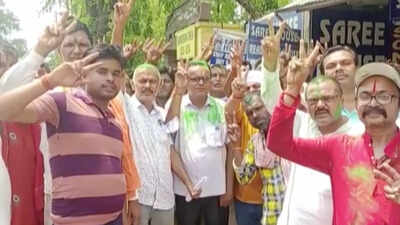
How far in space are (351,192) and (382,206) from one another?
172mm

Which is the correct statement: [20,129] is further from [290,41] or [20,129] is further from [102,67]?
[290,41]

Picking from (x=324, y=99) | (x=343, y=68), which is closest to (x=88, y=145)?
(x=324, y=99)

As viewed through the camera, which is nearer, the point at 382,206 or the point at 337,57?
the point at 382,206

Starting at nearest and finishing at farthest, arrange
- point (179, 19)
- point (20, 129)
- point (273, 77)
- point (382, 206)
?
point (382, 206)
point (273, 77)
point (20, 129)
point (179, 19)

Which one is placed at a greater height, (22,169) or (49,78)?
(49,78)

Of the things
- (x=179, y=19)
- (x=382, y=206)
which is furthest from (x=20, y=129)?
(x=179, y=19)

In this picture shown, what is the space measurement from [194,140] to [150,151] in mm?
489

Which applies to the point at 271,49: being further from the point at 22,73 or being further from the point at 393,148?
the point at 22,73

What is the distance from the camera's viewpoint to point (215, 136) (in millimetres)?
5266

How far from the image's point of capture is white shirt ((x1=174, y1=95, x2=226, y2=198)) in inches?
205

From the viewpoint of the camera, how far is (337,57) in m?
4.07

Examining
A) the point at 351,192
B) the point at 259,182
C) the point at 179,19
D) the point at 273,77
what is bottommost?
the point at 259,182

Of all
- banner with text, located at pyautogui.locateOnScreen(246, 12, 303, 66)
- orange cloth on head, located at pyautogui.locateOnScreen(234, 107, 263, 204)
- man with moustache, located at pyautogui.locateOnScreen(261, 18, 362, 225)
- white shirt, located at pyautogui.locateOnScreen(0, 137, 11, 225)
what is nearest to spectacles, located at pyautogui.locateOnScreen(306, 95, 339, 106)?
man with moustache, located at pyautogui.locateOnScreen(261, 18, 362, 225)

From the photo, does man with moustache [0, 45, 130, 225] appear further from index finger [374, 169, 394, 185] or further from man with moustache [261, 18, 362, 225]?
index finger [374, 169, 394, 185]
